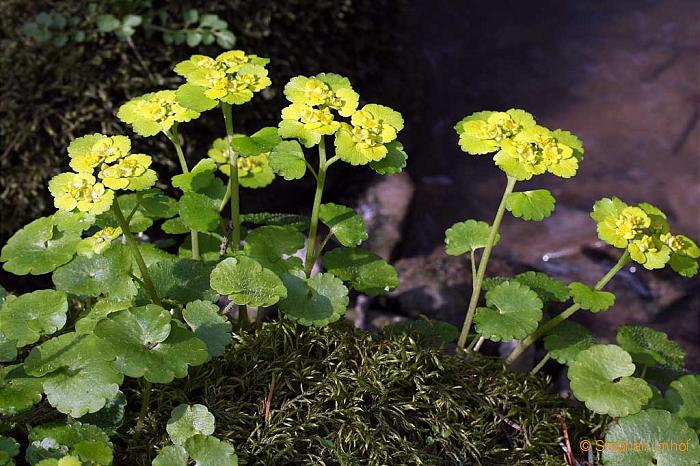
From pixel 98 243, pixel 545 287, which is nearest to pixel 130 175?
pixel 98 243

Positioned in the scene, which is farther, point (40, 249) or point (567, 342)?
point (567, 342)

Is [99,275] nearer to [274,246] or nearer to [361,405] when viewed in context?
[274,246]

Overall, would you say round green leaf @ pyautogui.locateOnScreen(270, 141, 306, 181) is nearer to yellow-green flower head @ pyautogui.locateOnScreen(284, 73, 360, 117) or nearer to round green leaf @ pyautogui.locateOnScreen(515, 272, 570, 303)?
yellow-green flower head @ pyautogui.locateOnScreen(284, 73, 360, 117)

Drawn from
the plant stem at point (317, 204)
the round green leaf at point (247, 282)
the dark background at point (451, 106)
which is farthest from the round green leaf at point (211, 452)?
the dark background at point (451, 106)

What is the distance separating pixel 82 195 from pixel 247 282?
39 centimetres

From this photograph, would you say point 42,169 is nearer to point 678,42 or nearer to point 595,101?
point 595,101

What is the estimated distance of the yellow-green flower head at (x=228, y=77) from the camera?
5.27 feet

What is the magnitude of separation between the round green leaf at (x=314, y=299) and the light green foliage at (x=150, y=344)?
0.27m

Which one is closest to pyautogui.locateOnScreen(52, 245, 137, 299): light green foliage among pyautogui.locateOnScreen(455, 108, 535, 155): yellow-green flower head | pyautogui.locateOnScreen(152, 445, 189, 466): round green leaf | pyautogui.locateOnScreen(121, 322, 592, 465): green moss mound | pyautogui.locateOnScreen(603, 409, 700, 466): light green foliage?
pyautogui.locateOnScreen(121, 322, 592, 465): green moss mound

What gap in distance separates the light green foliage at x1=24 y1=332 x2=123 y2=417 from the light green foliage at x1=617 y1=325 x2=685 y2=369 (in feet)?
4.13

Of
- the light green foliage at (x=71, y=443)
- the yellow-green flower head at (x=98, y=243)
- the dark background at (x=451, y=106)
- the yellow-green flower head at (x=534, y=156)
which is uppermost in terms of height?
the yellow-green flower head at (x=534, y=156)

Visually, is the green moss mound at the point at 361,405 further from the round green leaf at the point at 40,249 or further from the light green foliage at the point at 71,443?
the round green leaf at the point at 40,249

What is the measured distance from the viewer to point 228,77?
66.6 inches

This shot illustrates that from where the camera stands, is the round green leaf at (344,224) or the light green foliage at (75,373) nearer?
the light green foliage at (75,373)
